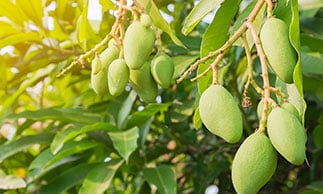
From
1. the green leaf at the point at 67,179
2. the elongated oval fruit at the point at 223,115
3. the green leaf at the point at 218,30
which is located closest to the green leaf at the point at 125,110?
the green leaf at the point at 67,179

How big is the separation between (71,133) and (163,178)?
224 millimetres

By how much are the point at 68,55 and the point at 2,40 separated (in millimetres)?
211

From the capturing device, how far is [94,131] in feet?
4.95

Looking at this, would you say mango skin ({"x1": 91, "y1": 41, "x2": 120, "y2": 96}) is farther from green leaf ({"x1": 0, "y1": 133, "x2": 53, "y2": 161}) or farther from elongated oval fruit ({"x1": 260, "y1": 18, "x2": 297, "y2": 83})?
green leaf ({"x1": 0, "y1": 133, "x2": 53, "y2": 161})

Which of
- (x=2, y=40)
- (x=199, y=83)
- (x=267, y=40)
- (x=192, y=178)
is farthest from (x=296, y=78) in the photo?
(x=192, y=178)

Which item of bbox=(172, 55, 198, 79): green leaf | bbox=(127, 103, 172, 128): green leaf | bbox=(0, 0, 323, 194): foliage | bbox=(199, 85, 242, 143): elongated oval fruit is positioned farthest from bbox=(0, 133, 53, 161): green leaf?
bbox=(199, 85, 242, 143): elongated oval fruit

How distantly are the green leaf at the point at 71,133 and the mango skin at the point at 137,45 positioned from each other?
48 cm

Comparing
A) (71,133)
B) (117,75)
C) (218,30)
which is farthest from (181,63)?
(117,75)

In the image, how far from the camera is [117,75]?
0.92 m

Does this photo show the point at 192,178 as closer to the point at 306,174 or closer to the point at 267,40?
the point at 306,174

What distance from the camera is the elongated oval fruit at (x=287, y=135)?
0.78 metres

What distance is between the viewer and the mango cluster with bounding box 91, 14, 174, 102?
2.98 feet

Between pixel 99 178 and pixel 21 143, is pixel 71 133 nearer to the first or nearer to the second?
pixel 99 178

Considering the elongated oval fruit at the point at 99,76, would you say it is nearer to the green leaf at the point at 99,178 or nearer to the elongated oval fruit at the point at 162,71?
the elongated oval fruit at the point at 162,71
